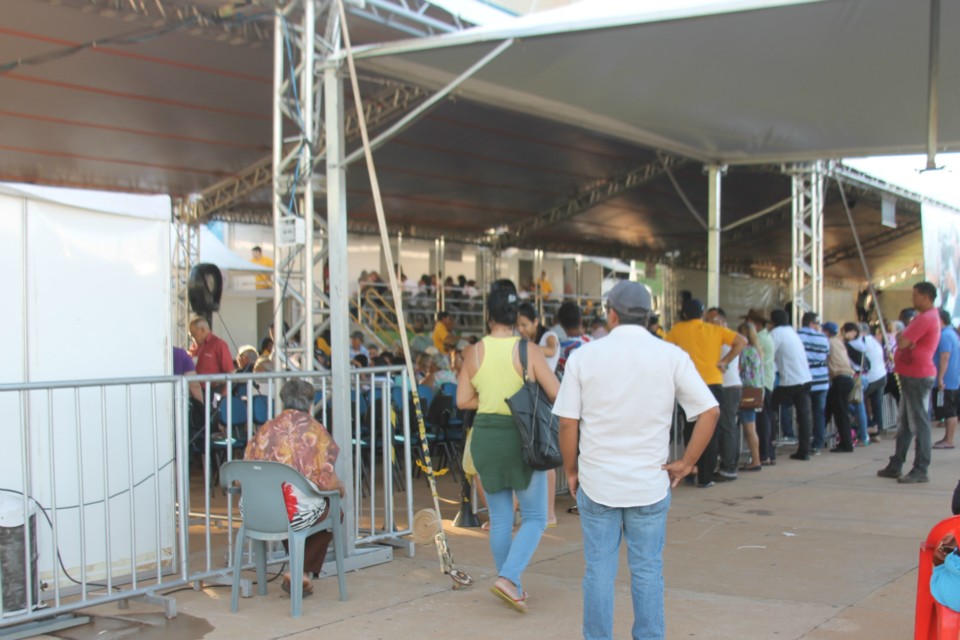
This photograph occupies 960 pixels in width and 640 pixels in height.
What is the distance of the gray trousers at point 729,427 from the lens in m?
8.55

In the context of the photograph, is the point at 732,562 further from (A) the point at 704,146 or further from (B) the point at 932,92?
(A) the point at 704,146

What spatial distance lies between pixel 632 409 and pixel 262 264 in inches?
637

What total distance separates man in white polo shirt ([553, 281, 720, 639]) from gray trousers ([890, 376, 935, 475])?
17.5ft

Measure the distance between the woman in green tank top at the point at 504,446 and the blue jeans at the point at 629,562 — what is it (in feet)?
3.29

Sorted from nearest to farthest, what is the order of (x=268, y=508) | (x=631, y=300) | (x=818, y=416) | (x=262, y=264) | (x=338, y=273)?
1. (x=631, y=300)
2. (x=268, y=508)
3. (x=338, y=273)
4. (x=818, y=416)
5. (x=262, y=264)

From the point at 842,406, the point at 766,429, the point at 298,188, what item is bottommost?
the point at 766,429

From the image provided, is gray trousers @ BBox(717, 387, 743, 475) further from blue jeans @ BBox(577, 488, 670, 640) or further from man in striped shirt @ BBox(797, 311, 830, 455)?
blue jeans @ BBox(577, 488, 670, 640)

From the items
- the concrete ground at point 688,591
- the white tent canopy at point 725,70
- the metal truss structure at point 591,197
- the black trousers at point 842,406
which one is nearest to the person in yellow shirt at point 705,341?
the concrete ground at point 688,591

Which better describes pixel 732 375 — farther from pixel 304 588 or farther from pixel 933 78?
pixel 304 588

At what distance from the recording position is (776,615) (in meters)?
4.45

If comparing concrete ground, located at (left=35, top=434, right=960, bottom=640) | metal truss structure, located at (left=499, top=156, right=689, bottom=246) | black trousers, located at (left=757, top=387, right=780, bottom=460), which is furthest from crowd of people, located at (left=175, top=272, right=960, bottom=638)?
metal truss structure, located at (left=499, top=156, right=689, bottom=246)

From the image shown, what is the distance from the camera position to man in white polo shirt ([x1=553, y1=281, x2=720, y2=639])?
136 inches

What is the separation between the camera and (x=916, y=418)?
7965mm

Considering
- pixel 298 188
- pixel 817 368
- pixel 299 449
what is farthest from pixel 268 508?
pixel 817 368
